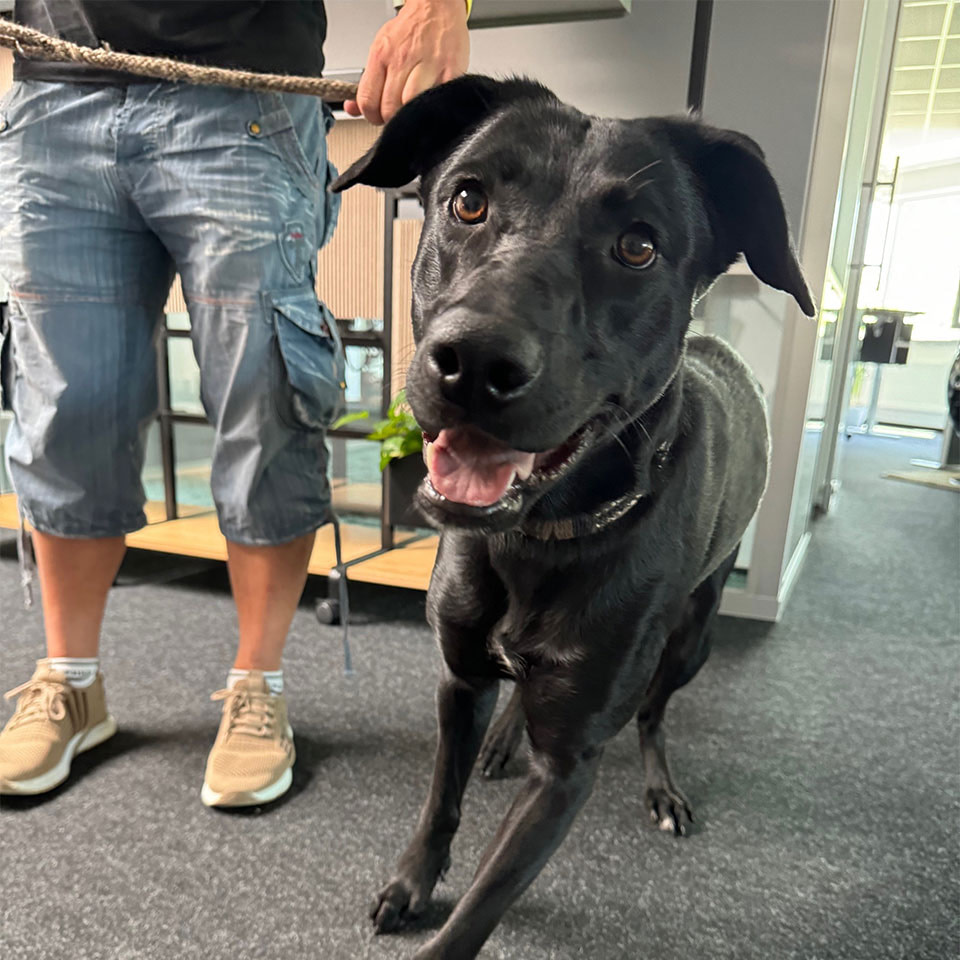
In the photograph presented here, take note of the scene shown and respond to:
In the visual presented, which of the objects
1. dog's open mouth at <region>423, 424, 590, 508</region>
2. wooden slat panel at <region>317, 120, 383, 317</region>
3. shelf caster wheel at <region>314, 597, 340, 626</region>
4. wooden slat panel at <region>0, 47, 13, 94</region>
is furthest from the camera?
wooden slat panel at <region>0, 47, 13, 94</region>

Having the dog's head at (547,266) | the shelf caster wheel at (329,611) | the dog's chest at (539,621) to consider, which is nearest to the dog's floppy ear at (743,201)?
the dog's head at (547,266)

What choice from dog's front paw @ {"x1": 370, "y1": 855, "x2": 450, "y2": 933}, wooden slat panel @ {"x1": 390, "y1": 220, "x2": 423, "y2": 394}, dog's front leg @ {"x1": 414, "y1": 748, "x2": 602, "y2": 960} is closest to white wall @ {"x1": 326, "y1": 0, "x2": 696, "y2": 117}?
wooden slat panel @ {"x1": 390, "y1": 220, "x2": 423, "y2": 394}

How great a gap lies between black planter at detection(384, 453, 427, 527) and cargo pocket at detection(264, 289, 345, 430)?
2.43 ft

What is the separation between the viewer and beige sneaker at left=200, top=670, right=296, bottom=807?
1.24m

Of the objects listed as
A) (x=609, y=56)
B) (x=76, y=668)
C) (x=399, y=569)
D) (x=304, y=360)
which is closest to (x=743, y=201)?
(x=304, y=360)

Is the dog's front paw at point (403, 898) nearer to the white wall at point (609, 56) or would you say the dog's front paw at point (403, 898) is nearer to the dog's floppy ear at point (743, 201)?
the dog's floppy ear at point (743, 201)

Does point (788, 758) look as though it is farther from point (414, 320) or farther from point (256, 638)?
point (414, 320)

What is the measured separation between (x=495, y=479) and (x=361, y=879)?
2.39 ft

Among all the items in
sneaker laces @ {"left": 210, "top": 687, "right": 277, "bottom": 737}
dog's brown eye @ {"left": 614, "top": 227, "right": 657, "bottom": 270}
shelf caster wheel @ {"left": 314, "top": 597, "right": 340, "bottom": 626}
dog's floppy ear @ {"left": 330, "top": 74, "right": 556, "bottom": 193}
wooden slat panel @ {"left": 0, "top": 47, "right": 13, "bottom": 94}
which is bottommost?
shelf caster wheel @ {"left": 314, "top": 597, "right": 340, "bottom": 626}

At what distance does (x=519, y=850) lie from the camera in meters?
0.88

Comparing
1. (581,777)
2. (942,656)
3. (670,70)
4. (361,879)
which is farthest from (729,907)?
(670,70)

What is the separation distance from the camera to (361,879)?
110 cm

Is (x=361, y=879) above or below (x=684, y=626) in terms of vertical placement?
below

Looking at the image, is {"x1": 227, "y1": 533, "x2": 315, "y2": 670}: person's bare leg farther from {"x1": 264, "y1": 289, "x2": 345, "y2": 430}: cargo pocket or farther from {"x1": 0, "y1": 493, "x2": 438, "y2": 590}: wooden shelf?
{"x1": 0, "y1": 493, "x2": 438, "y2": 590}: wooden shelf
